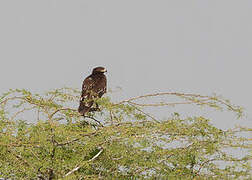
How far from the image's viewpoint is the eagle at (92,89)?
5688 mm

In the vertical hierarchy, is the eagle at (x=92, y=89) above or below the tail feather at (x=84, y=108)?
above

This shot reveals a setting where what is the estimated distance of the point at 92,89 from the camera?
6141mm

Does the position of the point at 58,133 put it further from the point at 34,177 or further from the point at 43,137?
the point at 34,177

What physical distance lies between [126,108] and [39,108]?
2.81 ft

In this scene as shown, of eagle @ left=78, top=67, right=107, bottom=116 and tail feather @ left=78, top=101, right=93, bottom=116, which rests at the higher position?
eagle @ left=78, top=67, right=107, bottom=116

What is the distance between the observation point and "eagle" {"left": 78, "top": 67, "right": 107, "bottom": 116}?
5688 mm

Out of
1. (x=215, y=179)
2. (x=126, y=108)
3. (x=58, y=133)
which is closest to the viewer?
(x=58, y=133)

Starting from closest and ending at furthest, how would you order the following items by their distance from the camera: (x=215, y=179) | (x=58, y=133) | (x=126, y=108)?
(x=58, y=133) < (x=215, y=179) < (x=126, y=108)

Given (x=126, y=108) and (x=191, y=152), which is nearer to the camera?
(x=191, y=152)

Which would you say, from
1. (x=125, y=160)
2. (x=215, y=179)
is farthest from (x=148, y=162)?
(x=215, y=179)

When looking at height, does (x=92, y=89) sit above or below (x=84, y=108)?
above

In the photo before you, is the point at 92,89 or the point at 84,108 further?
the point at 92,89

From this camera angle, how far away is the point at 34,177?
5.07 m

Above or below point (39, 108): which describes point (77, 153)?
below
